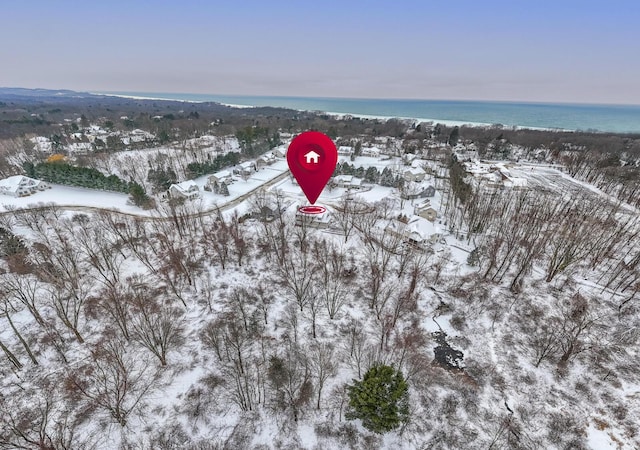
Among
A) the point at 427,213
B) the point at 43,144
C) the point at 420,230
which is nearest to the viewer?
the point at 420,230

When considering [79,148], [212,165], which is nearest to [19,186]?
[212,165]

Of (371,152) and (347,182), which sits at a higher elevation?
(371,152)

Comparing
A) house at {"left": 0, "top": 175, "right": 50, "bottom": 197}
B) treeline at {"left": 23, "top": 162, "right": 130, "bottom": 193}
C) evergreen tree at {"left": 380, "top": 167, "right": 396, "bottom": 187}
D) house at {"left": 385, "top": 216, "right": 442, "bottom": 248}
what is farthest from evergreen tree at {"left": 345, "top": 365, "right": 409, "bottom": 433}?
house at {"left": 0, "top": 175, "right": 50, "bottom": 197}

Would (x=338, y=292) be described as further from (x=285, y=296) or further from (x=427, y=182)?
(x=427, y=182)

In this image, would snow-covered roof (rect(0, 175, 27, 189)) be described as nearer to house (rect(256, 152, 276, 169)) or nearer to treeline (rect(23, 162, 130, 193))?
treeline (rect(23, 162, 130, 193))

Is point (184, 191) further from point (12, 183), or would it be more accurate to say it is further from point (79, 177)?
point (12, 183)

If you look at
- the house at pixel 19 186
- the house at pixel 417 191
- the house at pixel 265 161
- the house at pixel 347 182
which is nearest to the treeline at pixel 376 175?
the house at pixel 347 182

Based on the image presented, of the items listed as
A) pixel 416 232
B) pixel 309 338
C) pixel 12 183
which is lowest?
pixel 309 338

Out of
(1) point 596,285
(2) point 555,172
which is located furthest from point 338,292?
(2) point 555,172
